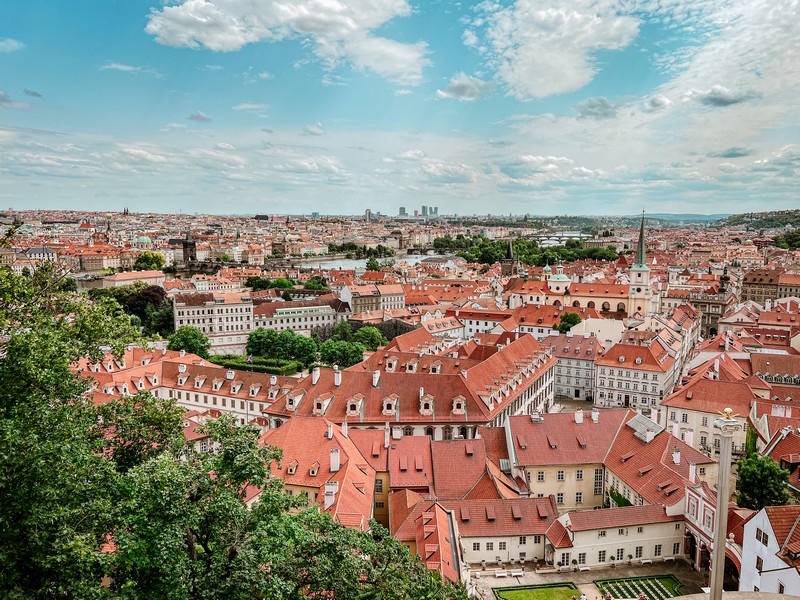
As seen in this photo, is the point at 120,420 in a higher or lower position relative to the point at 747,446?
higher

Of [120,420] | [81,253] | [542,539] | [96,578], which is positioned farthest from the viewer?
[81,253]

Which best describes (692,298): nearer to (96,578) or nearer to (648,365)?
(648,365)

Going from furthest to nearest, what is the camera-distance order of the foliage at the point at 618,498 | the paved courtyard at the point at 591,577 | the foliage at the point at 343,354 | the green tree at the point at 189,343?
1. the green tree at the point at 189,343
2. the foliage at the point at 343,354
3. the foliage at the point at 618,498
4. the paved courtyard at the point at 591,577

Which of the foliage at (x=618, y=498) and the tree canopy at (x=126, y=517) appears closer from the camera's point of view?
the tree canopy at (x=126, y=517)

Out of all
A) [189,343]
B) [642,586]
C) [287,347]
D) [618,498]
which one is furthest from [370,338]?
[642,586]

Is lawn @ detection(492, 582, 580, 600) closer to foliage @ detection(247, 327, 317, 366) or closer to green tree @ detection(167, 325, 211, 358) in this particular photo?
foliage @ detection(247, 327, 317, 366)

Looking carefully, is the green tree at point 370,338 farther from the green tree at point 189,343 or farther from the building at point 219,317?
the building at point 219,317

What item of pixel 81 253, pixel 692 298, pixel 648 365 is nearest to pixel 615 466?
pixel 648 365

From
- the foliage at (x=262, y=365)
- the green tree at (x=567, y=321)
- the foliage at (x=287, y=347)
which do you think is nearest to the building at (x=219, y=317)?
the foliage at (x=287, y=347)
